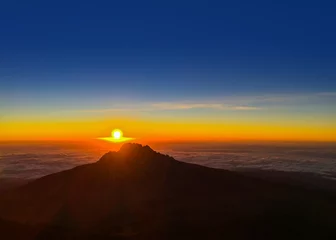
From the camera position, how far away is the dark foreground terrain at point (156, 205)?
23.6 m

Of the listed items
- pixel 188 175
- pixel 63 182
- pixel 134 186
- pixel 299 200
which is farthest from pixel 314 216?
pixel 63 182

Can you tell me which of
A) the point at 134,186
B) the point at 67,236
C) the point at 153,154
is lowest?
the point at 67,236

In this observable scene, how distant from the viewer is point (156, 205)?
27.9 meters

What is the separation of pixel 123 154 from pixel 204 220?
41.6 feet

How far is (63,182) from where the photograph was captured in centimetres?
3331

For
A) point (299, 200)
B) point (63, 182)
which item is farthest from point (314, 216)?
point (63, 182)

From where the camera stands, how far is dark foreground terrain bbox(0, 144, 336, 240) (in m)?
23.6

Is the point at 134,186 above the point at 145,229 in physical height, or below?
above

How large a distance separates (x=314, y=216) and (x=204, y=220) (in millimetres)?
8074

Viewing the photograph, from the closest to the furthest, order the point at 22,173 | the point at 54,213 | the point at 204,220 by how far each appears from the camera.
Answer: the point at 204,220, the point at 54,213, the point at 22,173

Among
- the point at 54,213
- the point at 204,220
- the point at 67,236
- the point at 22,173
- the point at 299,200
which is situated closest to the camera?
the point at 67,236

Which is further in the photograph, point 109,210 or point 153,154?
point 153,154

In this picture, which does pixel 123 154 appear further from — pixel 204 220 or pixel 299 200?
pixel 299 200

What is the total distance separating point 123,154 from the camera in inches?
1379
